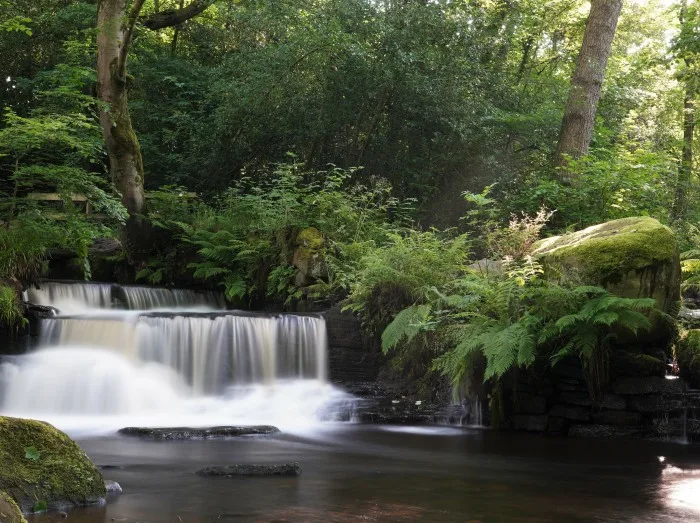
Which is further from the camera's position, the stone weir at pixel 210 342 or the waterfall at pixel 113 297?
the waterfall at pixel 113 297

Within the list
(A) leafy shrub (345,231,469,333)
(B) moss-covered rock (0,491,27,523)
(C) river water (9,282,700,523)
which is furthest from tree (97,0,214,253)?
(B) moss-covered rock (0,491,27,523)

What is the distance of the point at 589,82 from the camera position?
17.0m

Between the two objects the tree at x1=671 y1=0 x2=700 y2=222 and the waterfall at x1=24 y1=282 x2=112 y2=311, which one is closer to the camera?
the waterfall at x1=24 y1=282 x2=112 y2=311

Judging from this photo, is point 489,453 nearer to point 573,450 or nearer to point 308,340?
point 573,450

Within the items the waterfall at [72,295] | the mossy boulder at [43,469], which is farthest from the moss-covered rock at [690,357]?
the waterfall at [72,295]

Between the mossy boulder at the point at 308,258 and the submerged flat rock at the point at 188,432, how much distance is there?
4.39m

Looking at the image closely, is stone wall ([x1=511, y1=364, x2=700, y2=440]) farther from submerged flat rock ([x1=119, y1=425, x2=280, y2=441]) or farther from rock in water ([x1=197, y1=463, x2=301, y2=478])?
rock in water ([x1=197, y1=463, x2=301, y2=478])

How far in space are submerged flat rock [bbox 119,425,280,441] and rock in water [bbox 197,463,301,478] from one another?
7.14 feet

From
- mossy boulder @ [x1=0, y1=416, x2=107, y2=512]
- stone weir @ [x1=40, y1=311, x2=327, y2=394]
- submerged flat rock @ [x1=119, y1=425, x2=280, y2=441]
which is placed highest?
stone weir @ [x1=40, y1=311, x2=327, y2=394]

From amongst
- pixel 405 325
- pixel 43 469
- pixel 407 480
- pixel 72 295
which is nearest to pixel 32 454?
pixel 43 469

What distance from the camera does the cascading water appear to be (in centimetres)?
1088

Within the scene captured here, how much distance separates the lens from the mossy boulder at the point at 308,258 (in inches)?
544

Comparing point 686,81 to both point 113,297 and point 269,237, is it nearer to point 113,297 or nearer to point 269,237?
point 269,237

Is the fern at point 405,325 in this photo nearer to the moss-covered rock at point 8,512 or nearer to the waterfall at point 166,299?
the waterfall at point 166,299
